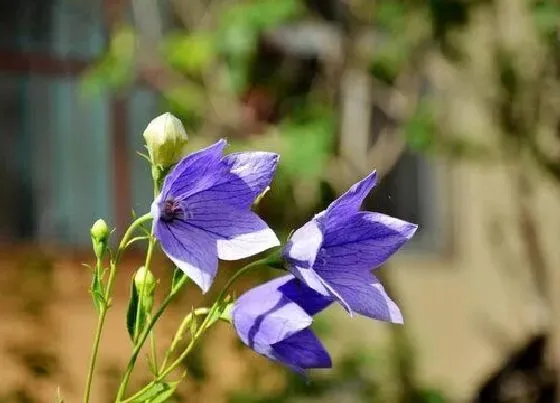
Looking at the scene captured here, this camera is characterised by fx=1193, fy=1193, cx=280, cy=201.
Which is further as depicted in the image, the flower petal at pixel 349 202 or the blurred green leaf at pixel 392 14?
the blurred green leaf at pixel 392 14

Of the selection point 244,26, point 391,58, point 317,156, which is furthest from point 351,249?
point 391,58

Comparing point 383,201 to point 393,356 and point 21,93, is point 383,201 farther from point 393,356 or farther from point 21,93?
point 21,93

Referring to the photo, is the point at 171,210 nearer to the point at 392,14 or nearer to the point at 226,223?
the point at 226,223

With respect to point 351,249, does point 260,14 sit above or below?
→ below

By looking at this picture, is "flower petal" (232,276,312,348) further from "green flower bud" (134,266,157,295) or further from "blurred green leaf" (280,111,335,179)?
"blurred green leaf" (280,111,335,179)

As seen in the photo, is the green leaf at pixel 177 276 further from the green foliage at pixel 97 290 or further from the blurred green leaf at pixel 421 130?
the blurred green leaf at pixel 421 130

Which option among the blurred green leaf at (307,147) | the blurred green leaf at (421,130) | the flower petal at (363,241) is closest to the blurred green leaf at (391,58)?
the blurred green leaf at (421,130)
